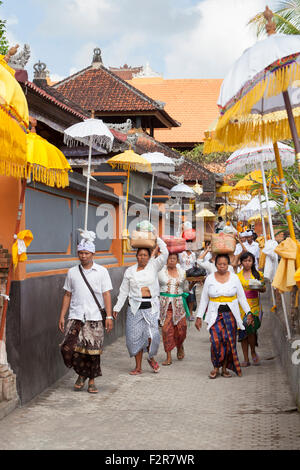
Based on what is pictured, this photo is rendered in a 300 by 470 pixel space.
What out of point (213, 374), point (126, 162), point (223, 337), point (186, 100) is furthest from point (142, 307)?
point (186, 100)

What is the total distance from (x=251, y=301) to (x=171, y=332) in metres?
1.29

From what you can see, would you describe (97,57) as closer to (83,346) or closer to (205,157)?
(205,157)

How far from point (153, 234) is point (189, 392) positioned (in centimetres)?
231

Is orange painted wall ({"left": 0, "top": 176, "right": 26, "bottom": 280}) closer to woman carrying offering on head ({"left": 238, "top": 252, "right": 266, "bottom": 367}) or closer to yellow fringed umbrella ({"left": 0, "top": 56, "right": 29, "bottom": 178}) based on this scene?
yellow fringed umbrella ({"left": 0, "top": 56, "right": 29, "bottom": 178})

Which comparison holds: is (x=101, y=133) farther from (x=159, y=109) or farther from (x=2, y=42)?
(x=159, y=109)

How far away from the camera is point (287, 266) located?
23.3ft

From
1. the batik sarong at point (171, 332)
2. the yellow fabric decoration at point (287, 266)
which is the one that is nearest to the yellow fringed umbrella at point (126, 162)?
the batik sarong at point (171, 332)

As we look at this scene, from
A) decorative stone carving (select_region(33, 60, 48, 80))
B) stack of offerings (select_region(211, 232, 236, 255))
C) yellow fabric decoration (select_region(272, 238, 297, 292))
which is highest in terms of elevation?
decorative stone carving (select_region(33, 60, 48, 80))

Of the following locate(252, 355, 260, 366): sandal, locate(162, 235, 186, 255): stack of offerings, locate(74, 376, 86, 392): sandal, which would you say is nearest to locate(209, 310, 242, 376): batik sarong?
locate(252, 355, 260, 366): sandal

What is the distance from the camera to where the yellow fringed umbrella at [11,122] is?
16.5ft

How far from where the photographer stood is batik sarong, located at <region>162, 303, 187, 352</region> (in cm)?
980

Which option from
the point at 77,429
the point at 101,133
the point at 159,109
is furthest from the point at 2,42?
the point at 77,429

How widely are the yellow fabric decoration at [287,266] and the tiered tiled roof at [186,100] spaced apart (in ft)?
119

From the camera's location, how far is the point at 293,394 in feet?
23.5
